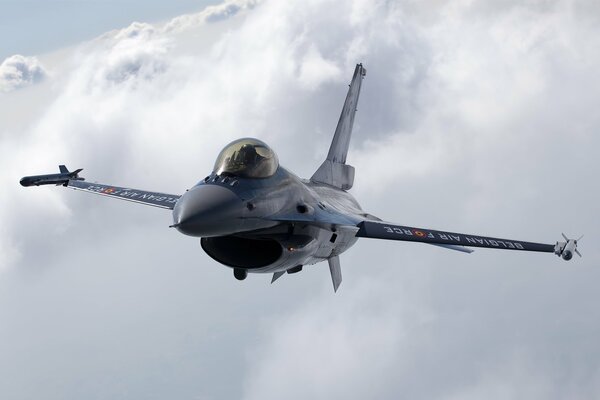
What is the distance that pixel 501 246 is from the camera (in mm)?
26422

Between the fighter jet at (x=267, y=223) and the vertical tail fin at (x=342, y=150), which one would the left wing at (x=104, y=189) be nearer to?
the fighter jet at (x=267, y=223)

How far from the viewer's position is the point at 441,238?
88.4 ft

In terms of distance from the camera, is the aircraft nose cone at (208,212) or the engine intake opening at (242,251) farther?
the engine intake opening at (242,251)

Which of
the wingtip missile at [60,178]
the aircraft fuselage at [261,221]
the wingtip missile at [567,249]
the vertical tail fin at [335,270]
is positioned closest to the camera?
the aircraft fuselage at [261,221]

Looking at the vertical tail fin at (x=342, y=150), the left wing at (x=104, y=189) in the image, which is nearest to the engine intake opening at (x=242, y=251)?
the left wing at (x=104, y=189)

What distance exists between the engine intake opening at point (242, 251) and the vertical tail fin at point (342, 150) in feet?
31.7

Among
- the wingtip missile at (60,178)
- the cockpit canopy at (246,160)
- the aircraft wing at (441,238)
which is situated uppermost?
the wingtip missile at (60,178)

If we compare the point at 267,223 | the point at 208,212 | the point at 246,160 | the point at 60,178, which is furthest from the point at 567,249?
the point at 60,178

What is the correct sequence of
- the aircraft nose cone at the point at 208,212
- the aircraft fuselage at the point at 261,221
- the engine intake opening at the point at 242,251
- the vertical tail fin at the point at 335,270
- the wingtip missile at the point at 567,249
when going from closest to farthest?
the aircraft nose cone at the point at 208,212, the aircraft fuselage at the point at 261,221, the engine intake opening at the point at 242,251, the wingtip missile at the point at 567,249, the vertical tail fin at the point at 335,270

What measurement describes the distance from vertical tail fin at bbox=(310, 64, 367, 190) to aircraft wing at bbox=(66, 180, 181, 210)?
7.86 m

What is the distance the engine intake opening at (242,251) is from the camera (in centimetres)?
2484

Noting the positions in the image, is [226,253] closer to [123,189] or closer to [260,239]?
[260,239]

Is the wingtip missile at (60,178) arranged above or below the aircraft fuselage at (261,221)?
above

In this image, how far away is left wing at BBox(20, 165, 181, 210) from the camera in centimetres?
2974
